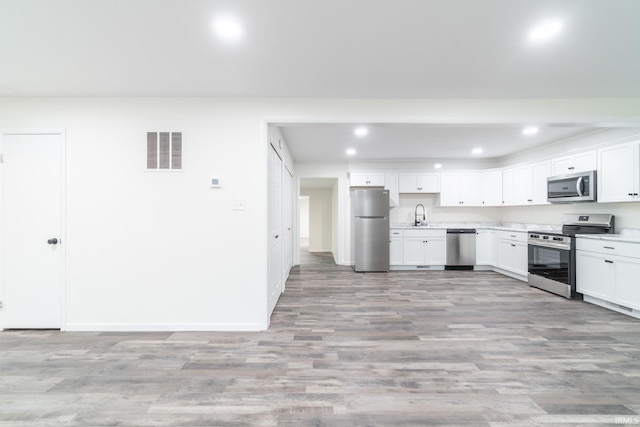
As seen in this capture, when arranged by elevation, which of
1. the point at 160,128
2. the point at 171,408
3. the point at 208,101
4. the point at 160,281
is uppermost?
the point at 208,101

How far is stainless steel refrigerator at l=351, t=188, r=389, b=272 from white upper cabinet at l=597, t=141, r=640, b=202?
327cm

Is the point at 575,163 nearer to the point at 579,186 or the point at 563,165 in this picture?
the point at 563,165

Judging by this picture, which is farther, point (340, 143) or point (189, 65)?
point (340, 143)

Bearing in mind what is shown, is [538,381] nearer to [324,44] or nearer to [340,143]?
[324,44]

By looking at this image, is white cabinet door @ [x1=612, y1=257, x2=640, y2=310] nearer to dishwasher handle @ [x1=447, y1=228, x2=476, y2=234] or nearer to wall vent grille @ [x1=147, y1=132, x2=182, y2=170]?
dishwasher handle @ [x1=447, y1=228, x2=476, y2=234]

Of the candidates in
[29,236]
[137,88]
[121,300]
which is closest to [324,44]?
[137,88]

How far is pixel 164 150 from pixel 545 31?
336cm

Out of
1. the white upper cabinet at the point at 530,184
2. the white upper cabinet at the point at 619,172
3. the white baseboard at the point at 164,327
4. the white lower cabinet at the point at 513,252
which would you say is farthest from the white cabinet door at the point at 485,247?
the white baseboard at the point at 164,327

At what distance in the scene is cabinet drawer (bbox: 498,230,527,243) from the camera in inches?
203

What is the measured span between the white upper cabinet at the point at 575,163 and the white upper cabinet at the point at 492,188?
131 centimetres

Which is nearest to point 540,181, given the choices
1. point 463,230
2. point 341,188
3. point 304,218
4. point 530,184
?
point 530,184

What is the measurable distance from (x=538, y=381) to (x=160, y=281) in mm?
3413

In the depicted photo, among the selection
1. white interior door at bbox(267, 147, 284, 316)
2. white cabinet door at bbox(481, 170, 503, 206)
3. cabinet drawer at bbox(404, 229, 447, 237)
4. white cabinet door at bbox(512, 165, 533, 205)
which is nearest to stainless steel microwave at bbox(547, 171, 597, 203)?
white cabinet door at bbox(512, 165, 533, 205)

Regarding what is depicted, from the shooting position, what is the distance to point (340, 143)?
5039 millimetres
